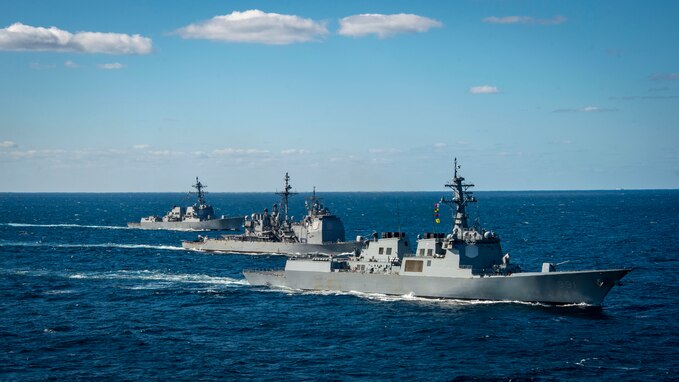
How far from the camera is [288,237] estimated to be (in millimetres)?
95000

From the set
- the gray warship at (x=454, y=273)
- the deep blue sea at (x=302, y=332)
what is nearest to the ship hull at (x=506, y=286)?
the gray warship at (x=454, y=273)

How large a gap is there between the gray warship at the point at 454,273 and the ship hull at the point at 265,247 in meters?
25.6

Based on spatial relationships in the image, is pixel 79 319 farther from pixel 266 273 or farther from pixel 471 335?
pixel 471 335

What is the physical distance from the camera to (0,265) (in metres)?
77.9

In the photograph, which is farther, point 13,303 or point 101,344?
point 13,303

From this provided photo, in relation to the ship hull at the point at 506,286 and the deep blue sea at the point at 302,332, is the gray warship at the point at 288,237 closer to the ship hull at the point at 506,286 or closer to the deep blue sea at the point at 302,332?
the deep blue sea at the point at 302,332

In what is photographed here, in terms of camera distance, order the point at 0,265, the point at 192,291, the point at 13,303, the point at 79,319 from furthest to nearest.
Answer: the point at 0,265
the point at 192,291
the point at 13,303
the point at 79,319

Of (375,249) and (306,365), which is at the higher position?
(375,249)

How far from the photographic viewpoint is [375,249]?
58.5m

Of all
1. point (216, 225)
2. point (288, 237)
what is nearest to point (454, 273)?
point (288, 237)

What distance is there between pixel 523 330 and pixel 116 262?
53.3 metres

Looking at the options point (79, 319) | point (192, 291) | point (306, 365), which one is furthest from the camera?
point (192, 291)

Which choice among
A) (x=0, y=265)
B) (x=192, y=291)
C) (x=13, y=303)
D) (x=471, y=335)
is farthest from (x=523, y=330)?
(x=0, y=265)

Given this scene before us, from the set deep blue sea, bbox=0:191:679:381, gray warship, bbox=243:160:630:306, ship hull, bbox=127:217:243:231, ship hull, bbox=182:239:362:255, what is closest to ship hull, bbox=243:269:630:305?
gray warship, bbox=243:160:630:306
